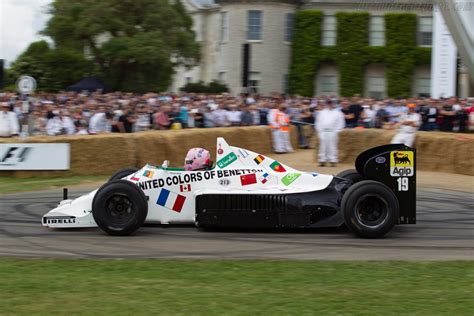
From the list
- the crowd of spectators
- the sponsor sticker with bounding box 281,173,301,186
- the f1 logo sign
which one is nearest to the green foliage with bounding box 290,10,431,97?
the crowd of spectators

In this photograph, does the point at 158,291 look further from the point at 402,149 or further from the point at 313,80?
the point at 313,80

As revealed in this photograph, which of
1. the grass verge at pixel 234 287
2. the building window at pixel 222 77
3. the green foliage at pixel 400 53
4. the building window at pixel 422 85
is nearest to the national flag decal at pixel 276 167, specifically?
the grass verge at pixel 234 287

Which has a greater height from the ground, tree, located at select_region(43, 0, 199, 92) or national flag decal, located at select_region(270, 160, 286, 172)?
tree, located at select_region(43, 0, 199, 92)

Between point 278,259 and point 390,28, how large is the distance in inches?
1545

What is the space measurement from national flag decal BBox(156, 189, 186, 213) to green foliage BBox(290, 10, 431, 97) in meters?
36.5

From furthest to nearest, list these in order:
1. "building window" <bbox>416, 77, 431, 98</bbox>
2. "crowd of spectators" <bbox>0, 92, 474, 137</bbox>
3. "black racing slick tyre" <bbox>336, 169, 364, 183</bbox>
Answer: "building window" <bbox>416, 77, 431, 98</bbox>, "crowd of spectators" <bbox>0, 92, 474, 137</bbox>, "black racing slick tyre" <bbox>336, 169, 364, 183</bbox>

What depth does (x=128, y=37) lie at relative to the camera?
152ft

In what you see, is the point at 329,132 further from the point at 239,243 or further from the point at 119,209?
the point at 239,243

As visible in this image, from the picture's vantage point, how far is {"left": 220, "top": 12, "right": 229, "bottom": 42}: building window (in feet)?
157

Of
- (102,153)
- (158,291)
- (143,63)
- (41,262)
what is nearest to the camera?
(158,291)

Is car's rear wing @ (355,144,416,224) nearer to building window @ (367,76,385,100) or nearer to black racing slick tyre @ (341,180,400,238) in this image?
black racing slick tyre @ (341,180,400,238)

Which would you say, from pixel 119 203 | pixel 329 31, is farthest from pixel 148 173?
pixel 329 31

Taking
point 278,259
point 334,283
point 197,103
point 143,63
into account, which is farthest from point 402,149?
point 143,63

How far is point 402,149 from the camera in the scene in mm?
10125
